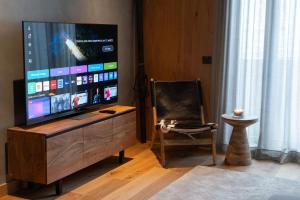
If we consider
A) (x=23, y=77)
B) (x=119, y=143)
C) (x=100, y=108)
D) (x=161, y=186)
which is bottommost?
(x=161, y=186)

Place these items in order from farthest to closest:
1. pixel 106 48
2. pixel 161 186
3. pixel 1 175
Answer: pixel 106 48 → pixel 161 186 → pixel 1 175

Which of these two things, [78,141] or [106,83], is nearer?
[78,141]

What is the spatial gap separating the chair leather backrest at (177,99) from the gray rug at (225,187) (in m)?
0.87

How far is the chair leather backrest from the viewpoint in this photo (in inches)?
193

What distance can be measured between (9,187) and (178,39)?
8.31 ft

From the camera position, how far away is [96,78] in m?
4.22

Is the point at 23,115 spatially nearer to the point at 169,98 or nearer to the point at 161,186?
the point at 161,186

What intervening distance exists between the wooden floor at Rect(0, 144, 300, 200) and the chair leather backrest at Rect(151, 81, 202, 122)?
435mm

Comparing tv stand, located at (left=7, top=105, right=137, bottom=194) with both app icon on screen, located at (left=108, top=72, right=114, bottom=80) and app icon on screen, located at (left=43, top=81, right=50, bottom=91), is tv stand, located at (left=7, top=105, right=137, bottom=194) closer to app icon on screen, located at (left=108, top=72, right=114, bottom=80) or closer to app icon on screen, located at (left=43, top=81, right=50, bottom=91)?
app icon on screen, located at (left=43, top=81, right=50, bottom=91)

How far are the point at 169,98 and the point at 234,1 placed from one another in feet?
4.14

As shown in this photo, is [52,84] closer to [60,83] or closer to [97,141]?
[60,83]

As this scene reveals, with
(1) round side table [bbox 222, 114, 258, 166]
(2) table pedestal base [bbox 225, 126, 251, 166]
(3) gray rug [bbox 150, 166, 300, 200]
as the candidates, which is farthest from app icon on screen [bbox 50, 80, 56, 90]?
(2) table pedestal base [bbox 225, 126, 251, 166]

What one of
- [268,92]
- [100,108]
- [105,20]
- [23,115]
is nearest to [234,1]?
[268,92]

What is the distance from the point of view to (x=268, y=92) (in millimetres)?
4586
